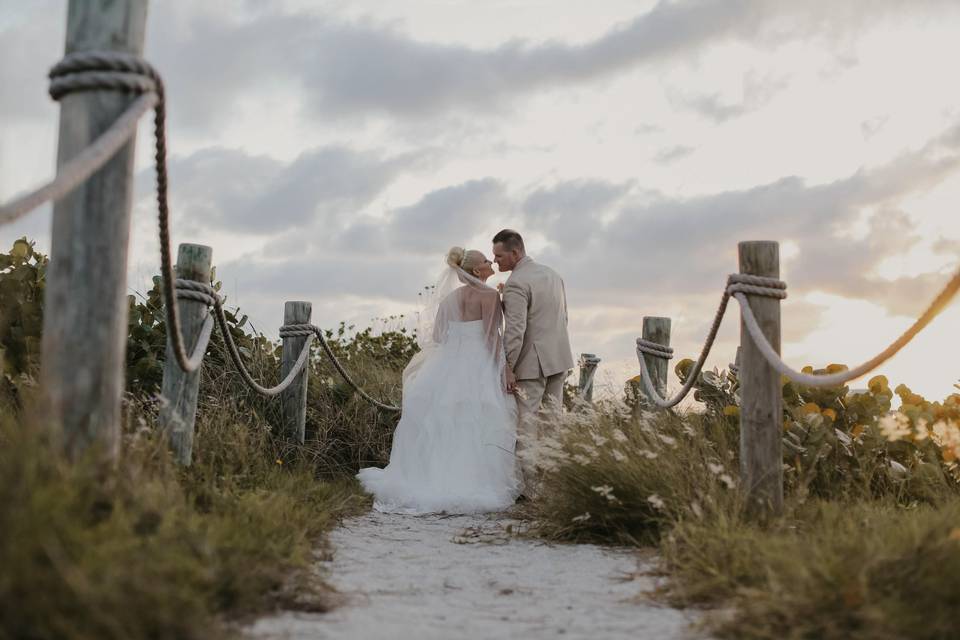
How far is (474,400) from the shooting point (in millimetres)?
7816

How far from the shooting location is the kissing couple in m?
7.43

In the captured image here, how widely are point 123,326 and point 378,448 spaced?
5.17 m

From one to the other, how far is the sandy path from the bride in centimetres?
138

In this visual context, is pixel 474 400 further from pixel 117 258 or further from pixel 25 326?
pixel 117 258

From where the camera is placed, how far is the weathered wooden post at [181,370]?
5438 mm

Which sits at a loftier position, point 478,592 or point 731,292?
point 731,292

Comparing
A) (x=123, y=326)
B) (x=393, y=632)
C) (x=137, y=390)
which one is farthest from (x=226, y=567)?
(x=137, y=390)

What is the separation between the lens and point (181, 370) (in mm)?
5539

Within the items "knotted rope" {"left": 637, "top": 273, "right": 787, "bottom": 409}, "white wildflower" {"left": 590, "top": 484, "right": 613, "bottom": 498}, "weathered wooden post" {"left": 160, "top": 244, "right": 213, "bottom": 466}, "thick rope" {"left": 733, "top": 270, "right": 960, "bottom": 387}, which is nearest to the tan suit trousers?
"knotted rope" {"left": 637, "top": 273, "right": 787, "bottom": 409}

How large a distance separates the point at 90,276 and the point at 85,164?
468mm

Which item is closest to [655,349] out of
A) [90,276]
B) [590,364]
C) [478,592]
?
[590,364]

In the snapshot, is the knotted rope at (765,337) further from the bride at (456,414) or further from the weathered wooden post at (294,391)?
the weathered wooden post at (294,391)

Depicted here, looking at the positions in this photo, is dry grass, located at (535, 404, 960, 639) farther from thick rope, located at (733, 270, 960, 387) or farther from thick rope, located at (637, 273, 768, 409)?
thick rope, located at (733, 270, 960, 387)

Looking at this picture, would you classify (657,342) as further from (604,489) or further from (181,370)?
(181,370)
